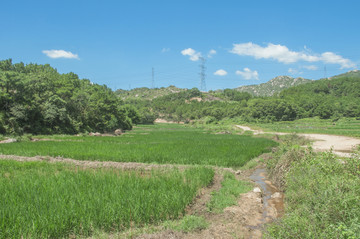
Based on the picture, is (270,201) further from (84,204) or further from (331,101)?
(331,101)

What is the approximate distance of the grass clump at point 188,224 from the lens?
5406mm

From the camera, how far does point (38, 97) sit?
3091 cm

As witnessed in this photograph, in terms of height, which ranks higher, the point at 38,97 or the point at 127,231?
the point at 38,97

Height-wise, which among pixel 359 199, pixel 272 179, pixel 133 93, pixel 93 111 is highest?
pixel 133 93

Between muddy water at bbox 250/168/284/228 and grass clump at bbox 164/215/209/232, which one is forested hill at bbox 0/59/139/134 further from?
muddy water at bbox 250/168/284/228

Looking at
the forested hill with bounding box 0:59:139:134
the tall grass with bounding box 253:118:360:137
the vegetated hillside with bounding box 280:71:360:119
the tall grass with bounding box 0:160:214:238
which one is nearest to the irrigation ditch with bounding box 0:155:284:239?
the tall grass with bounding box 0:160:214:238

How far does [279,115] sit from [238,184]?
269ft

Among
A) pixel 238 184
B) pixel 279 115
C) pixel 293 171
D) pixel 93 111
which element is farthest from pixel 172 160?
pixel 279 115

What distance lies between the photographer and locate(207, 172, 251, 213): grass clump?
696cm

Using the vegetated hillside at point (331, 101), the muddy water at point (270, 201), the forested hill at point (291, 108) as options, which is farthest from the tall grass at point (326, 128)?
the muddy water at point (270, 201)

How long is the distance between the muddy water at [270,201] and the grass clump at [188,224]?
64.3 inches

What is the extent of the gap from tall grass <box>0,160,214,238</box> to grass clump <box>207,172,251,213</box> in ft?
2.40

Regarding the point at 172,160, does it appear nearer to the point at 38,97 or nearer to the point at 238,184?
the point at 238,184

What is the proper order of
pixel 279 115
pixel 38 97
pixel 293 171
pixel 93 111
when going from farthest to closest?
pixel 279 115 → pixel 93 111 → pixel 38 97 → pixel 293 171
